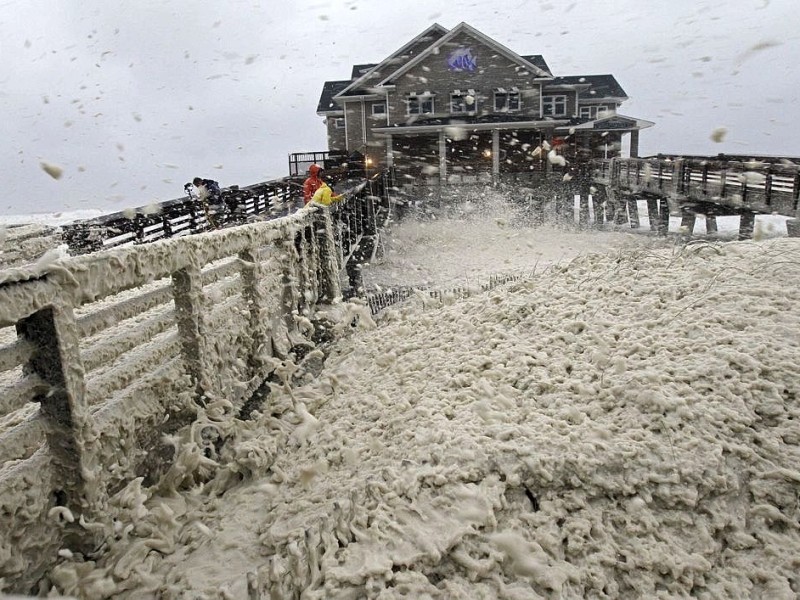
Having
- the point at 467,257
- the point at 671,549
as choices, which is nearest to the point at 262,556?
the point at 671,549

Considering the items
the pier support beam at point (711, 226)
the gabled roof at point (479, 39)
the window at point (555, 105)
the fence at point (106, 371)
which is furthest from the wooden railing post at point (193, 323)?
the window at point (555, 105)

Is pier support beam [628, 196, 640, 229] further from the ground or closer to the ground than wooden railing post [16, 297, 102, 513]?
closer to the ground

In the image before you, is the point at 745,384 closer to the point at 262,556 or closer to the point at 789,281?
the point at 789,281

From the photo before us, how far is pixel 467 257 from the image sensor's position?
19250 millimetres

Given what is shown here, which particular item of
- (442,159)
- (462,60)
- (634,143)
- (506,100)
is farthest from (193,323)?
(634,143)

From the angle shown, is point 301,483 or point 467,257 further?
point 467,257

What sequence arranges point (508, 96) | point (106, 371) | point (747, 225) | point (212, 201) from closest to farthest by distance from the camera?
point (106, 371), point (212, 201), point (747, 225), point (508, 96)

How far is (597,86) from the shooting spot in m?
41.0

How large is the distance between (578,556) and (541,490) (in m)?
0.37

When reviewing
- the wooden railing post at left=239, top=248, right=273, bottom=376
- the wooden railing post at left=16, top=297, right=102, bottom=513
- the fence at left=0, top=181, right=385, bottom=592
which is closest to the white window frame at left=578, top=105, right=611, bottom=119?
the fence at left=0, top=181, right=385, bottom=592

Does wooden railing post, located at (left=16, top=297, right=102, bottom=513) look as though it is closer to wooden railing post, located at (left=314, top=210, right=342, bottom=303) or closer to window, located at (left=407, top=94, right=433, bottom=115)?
wooden railing post, located at (left=314, top=210, right=342, bottom=303)

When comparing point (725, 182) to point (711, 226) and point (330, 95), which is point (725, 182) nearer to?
point (711, 226)

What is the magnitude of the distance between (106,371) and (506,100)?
31336 millimetres

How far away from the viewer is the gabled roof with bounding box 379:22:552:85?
1209 inches
